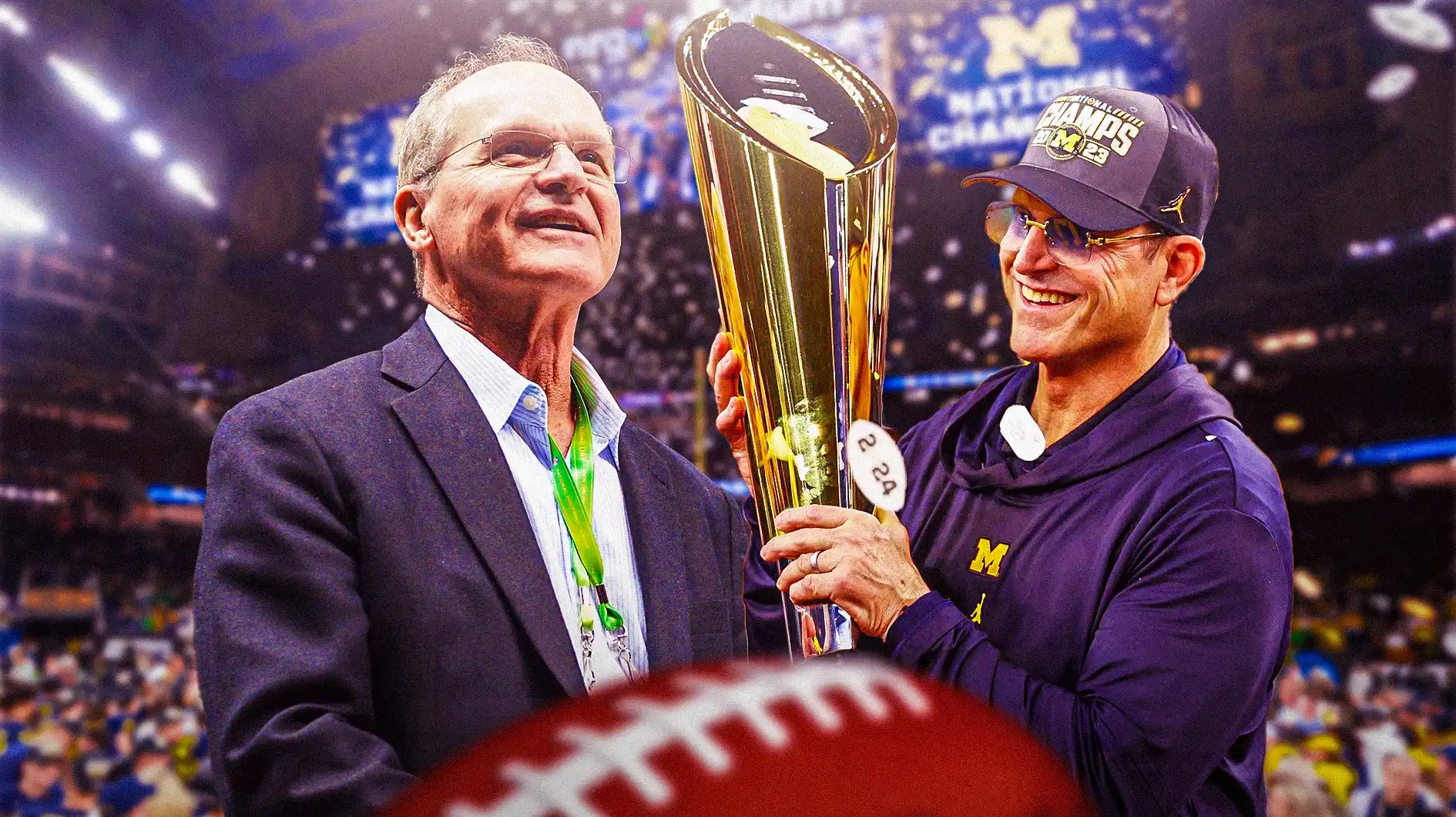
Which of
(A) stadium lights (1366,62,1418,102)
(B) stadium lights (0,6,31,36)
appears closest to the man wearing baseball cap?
(B) stadium lights (0,6,31,36)

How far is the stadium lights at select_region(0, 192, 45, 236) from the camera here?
21.4 feet

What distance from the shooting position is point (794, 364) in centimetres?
108

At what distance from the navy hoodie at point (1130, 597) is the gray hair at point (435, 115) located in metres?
0.71

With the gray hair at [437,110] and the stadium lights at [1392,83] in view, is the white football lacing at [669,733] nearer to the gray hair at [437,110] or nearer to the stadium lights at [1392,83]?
the gray hair at [437,110]

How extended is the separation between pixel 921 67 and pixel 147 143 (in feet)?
12.2

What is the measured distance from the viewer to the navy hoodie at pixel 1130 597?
103 centimetres

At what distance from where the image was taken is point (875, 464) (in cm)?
108

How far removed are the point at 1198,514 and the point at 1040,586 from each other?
0.57 feet

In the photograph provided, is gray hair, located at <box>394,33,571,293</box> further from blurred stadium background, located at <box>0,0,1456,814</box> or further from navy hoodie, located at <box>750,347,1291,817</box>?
navy hoodie, located at <box>750,347,1291,817</box>

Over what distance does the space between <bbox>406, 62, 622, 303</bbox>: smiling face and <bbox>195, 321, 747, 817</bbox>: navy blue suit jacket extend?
0.43 ft

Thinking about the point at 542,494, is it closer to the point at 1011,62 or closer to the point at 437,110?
the point at 437,110

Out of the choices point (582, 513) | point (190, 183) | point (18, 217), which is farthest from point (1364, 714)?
point (18, 217)

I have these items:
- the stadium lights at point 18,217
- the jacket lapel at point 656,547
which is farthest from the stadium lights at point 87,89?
the jacket lapel at point 656,547

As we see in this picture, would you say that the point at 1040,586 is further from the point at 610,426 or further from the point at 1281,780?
the point at 1281,780
